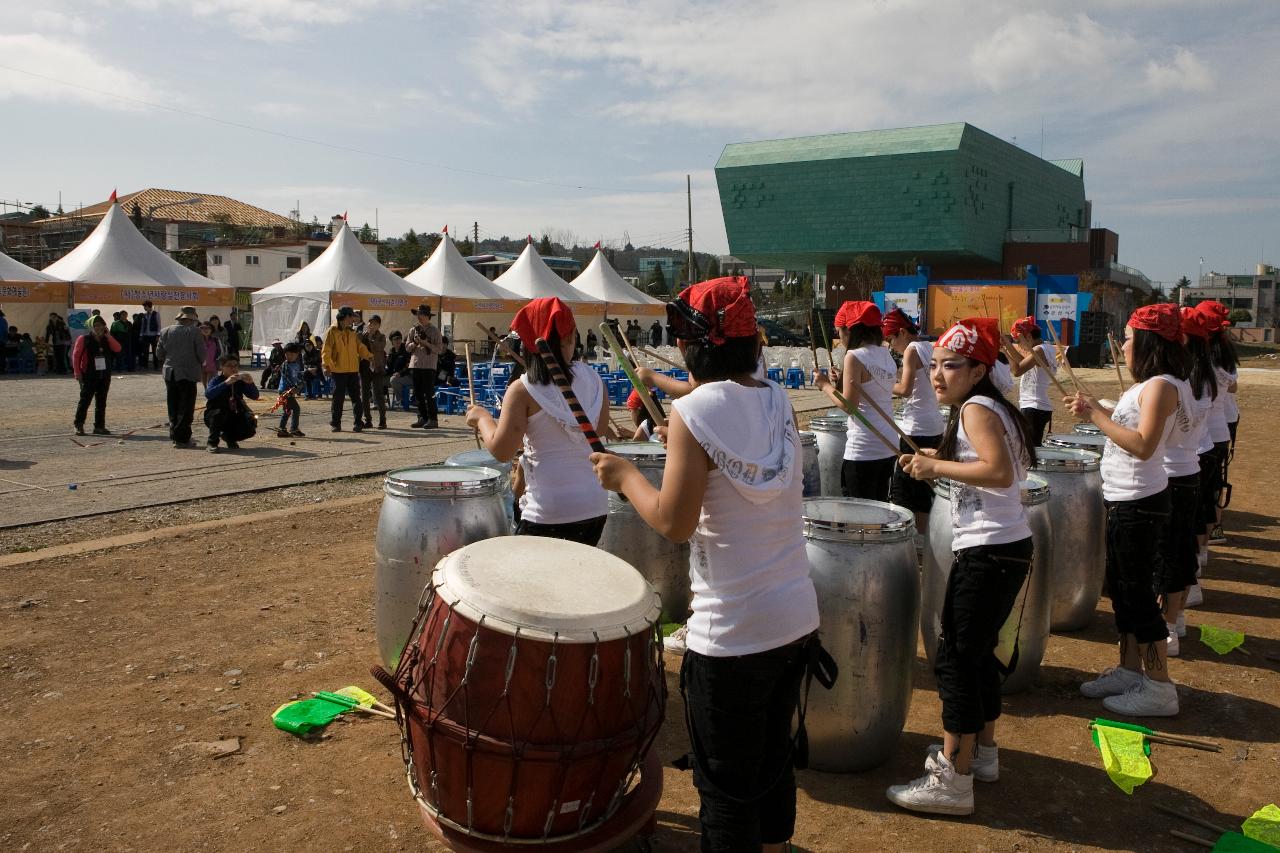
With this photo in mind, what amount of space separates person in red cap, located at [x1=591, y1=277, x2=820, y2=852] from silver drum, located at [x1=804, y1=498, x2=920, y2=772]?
49.6 inches

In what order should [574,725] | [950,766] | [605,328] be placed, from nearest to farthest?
[574,725]
[605,328]
[950,766]

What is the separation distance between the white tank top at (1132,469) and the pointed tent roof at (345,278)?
788 inches

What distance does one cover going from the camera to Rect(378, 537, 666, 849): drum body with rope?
267 cm

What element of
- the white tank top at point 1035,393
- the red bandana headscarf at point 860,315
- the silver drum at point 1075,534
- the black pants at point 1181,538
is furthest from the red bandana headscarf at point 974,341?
the white tank top at point 1035,393

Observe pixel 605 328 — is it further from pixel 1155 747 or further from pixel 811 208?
pixel 811 208

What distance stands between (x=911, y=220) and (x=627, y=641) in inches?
1905

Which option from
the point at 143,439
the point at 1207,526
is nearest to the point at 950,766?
the point at 1207,526

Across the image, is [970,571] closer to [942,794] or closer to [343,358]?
[942,794]

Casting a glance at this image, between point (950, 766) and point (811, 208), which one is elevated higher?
point (811, 208)

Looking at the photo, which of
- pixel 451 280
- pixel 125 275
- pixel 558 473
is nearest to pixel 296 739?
pixel 558 473

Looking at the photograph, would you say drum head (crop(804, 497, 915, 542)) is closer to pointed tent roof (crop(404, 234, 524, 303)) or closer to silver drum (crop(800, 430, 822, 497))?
silver drum (crop(800, 430, 822, 497))

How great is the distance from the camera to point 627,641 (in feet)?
9.02

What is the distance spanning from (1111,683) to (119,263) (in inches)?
982

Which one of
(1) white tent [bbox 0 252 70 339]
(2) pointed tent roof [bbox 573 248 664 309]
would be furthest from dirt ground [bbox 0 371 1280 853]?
(2) pointed tent roof [bbox 573 248 664 309]
